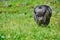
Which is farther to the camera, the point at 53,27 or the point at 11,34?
the point at 53,27

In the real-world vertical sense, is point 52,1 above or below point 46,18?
below

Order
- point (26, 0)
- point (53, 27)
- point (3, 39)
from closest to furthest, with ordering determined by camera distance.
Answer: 1. point (3, 39)
2. point (53, 27)
3. point (26, 0)

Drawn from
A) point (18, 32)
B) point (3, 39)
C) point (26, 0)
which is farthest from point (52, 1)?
point (3, 39)

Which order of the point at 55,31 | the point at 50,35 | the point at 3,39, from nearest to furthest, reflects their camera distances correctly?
the point at 3,39
the point at 50,35
the point at 55,31

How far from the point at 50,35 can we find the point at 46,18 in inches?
108

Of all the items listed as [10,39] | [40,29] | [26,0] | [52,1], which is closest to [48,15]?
[40,29]

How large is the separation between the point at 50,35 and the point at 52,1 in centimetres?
1980

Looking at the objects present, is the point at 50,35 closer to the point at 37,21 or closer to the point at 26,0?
the point at 37,21

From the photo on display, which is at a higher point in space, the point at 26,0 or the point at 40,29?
the point at 40,29

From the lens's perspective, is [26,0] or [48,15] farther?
[26,0]

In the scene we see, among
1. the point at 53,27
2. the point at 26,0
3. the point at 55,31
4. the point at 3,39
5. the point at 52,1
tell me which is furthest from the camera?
the point at 26,0

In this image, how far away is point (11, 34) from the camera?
51.9ft

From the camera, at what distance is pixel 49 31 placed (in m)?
16.5

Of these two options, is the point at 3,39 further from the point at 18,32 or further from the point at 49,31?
the point at 49,31
